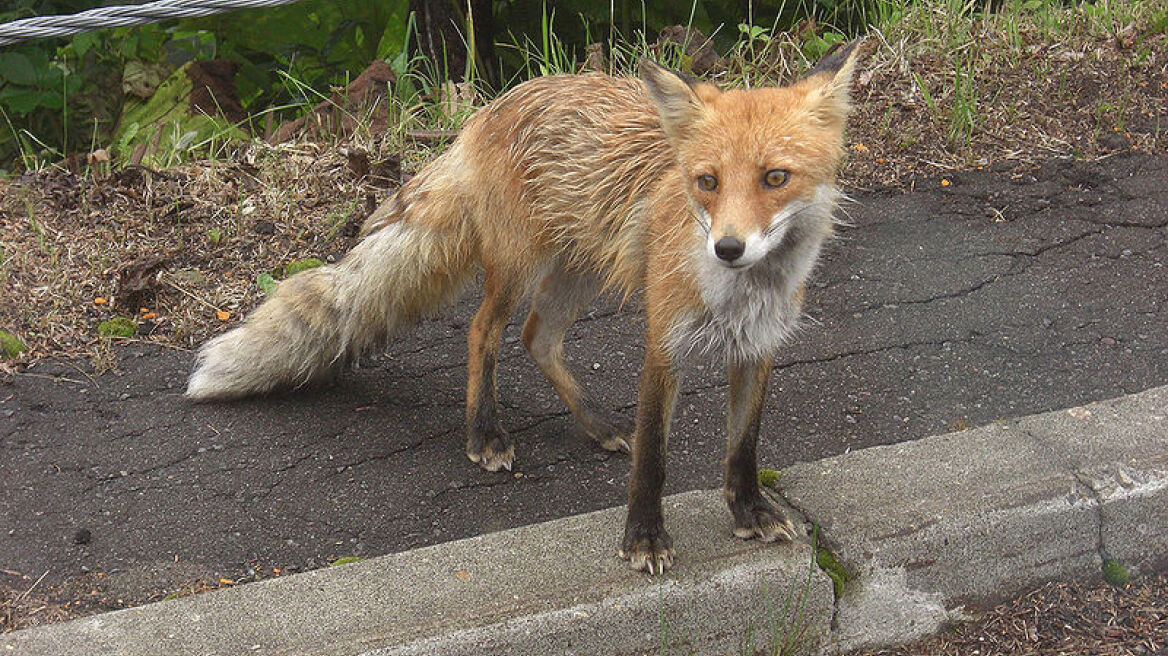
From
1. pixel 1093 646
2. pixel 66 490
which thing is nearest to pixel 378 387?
pixel 66 490

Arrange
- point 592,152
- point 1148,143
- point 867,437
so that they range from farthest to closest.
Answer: point 1148,143 < point 867,437 < point 592,152

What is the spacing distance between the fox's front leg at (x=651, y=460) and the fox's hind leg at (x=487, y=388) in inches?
32.6

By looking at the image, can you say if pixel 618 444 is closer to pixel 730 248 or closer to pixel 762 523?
pixel 762 523

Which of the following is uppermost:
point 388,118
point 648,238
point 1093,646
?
point 648,238

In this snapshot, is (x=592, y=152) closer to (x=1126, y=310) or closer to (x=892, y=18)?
(x=1126, y=310)

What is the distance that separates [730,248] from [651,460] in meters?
0.80

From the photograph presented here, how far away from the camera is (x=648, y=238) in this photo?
11.0 feet

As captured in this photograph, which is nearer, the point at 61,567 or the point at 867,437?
the point at 61,567

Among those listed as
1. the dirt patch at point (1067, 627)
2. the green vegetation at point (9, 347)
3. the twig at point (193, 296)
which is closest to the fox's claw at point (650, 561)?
the dirt patch at point (1067, 627)

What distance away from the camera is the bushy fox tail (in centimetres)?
398

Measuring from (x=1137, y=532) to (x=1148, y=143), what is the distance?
9.71ft

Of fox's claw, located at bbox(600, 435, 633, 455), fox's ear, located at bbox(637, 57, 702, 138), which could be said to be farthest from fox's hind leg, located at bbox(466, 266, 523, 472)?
fox's ear, located at bbox(637, 57, 702, 138)

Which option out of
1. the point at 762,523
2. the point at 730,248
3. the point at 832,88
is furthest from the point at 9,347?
the point at 832,88

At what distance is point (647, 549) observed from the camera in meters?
3.04
